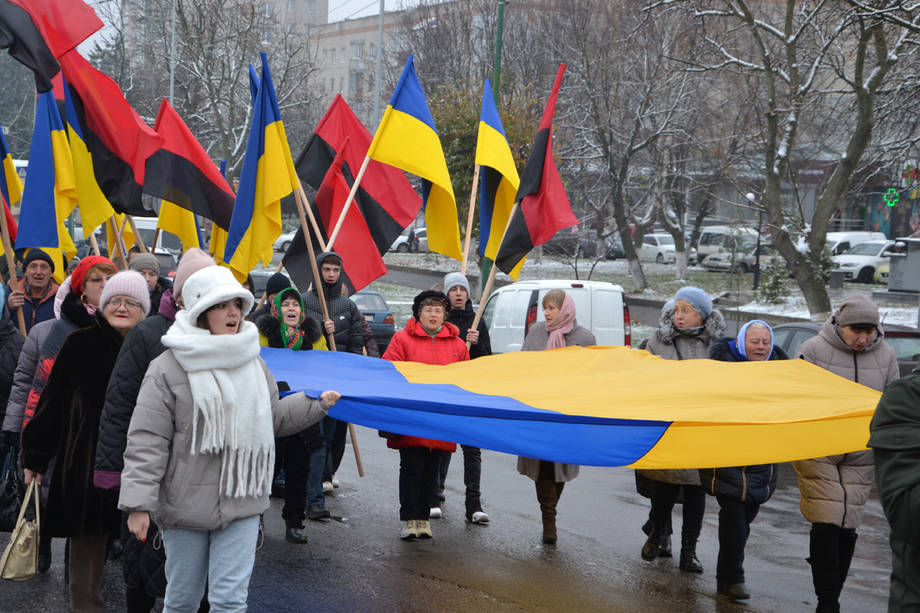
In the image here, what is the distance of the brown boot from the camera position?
7.41 metres

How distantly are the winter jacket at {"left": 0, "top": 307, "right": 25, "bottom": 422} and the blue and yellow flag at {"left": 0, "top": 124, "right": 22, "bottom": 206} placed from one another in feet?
9.04

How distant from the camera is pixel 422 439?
7152 millimetres

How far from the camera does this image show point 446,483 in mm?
9578

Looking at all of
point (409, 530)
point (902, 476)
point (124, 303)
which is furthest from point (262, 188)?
point (902, 476)

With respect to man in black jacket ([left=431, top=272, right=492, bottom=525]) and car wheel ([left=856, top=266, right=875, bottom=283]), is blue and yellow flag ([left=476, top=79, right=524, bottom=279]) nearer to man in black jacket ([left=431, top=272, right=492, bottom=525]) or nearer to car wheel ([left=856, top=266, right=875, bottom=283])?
man in black jacket ([left=431, top=272, right=492, bottom=525])

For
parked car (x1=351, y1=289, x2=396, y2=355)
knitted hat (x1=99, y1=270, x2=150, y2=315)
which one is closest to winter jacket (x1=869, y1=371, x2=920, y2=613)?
knitted hat (x1=99, y1=270, x2=150, y2=315)

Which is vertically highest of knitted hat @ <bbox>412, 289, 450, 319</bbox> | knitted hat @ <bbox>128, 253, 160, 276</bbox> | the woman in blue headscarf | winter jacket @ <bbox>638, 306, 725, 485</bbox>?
knitted hat @ <bbox>128, 253, 160, 276</bbox>

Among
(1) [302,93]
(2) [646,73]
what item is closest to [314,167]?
(2) [646,73]

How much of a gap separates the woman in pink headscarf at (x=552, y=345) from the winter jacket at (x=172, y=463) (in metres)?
3.42

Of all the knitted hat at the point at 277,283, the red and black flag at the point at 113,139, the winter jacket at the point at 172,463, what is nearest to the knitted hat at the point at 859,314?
the winter jacket at the point at 172,463

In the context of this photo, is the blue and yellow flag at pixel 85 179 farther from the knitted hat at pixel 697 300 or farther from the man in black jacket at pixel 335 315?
the knitted hat at pixel 697 300

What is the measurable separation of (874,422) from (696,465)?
1.96 metres

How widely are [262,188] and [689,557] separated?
13.8ft

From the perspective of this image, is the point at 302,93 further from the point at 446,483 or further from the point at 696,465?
the point at 696,465
